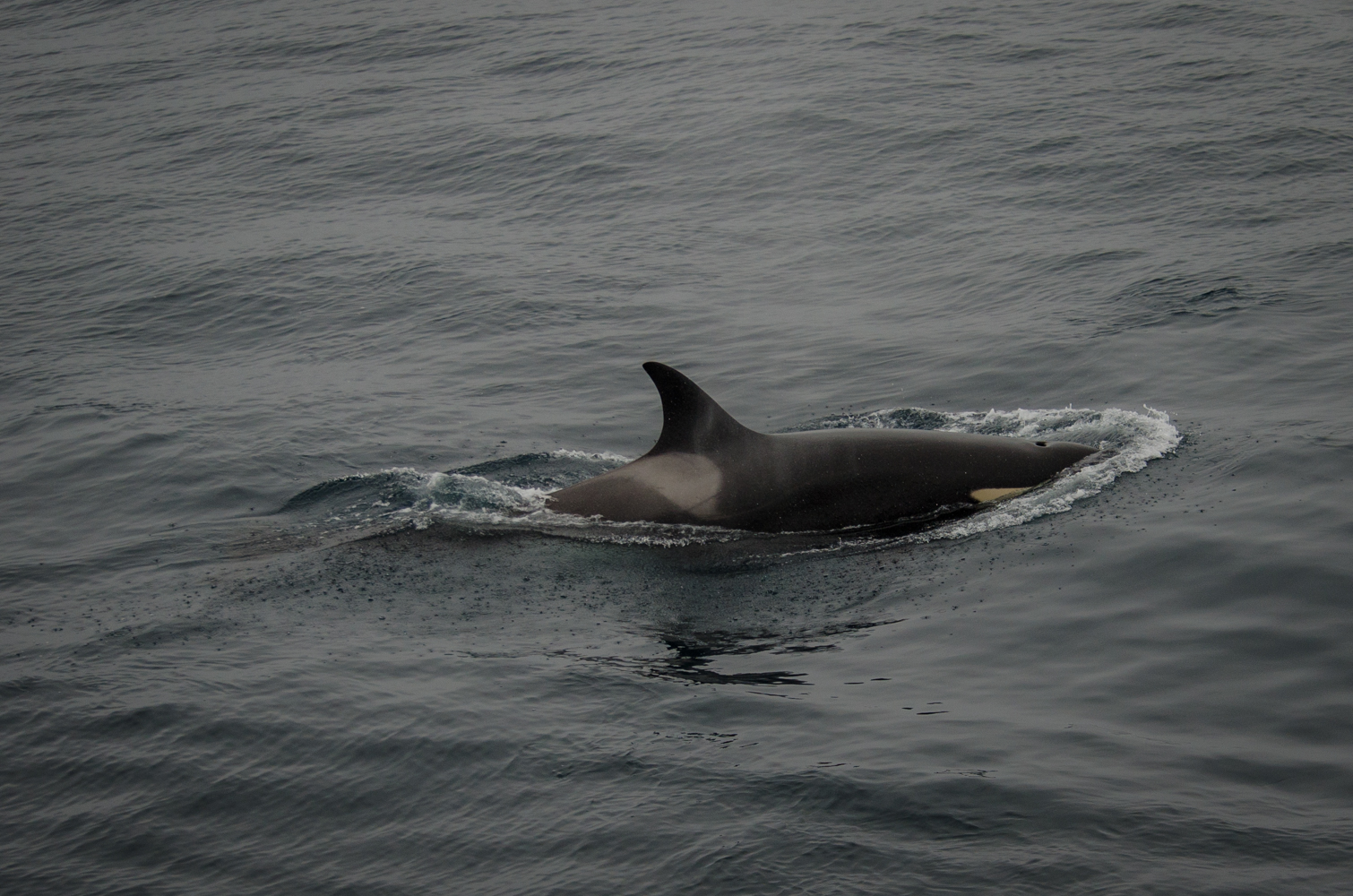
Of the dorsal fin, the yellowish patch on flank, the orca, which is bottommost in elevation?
the yellowish patch on flank

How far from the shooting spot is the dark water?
27.6ft

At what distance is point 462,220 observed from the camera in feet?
102

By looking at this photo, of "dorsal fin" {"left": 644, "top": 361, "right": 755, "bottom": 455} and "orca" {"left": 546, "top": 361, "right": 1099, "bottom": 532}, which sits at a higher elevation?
"dorsal fin" {"left": 644, "top": 361, "right": 755, "bottom": 455}

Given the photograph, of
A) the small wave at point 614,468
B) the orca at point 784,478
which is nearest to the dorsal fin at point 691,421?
the orca at point 784,478

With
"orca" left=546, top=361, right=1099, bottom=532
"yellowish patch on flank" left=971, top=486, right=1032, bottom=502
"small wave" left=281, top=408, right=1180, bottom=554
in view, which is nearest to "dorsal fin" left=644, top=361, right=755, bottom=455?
"orca" left=546, top=361, right=1099, bottom=532

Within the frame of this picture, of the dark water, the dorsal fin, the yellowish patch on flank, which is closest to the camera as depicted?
the dark water

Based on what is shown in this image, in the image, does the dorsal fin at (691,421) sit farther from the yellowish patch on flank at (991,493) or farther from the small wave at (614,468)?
the yellowish patch on flank at (991,493)

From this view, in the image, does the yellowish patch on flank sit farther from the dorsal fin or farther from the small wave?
the dorsal fin

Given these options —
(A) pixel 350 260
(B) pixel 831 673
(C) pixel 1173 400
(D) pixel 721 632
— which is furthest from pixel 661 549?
(A) pixel 350 260

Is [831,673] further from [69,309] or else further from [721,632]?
[69,309]

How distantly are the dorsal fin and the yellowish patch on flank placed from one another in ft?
7.70

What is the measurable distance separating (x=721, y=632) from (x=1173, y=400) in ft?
25.4

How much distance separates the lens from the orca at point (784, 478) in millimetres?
13227

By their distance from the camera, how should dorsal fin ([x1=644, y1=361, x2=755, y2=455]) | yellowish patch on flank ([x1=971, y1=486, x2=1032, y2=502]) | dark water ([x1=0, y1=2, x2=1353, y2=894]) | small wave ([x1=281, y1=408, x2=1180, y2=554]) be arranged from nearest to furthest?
dark water ([x1=0, y1=2, x2=1353, y2=894]) → dorsal fin ([x1=644, y1=361, x2=755, y2=455]) → small wave ([x1=281, y1=408, x2=1180, y2=554]) → yellowish patch on flank ([x1=971, y1=486, x2=1032, y2=502])
